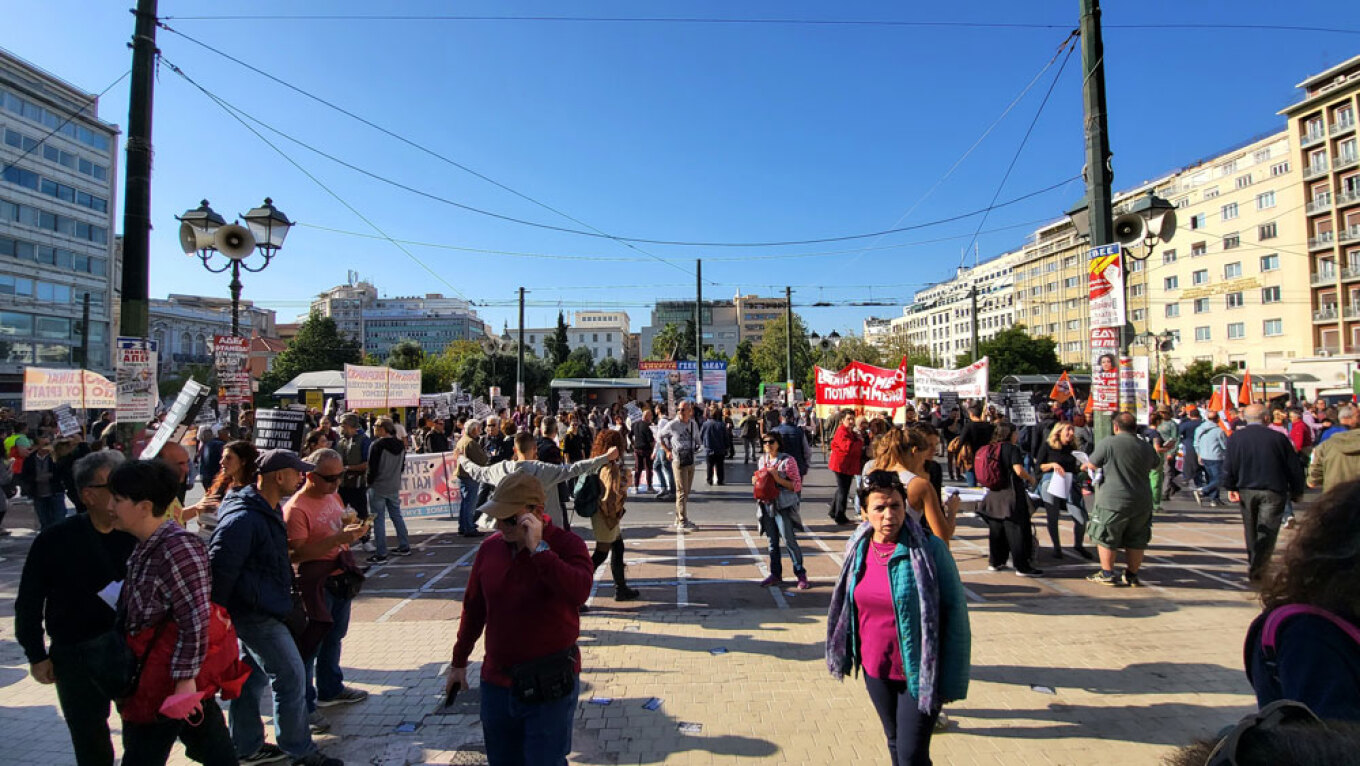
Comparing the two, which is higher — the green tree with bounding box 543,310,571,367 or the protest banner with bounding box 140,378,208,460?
the green tree with bounding box 543,310,571,367

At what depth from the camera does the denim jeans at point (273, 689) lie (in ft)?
11.8

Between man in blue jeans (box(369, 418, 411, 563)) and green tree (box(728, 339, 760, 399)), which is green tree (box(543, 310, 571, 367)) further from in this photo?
man in blue jeans (box(369, 418, 411, 563))

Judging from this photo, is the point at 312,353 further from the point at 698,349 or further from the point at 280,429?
the point at 280,429

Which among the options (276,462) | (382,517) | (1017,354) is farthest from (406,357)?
(276,462)

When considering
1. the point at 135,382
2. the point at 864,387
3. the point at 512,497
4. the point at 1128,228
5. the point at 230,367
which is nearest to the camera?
the point at 512,497

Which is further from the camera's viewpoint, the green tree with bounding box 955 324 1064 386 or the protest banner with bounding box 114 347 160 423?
the green tree with bounding box 955 324 1064 386

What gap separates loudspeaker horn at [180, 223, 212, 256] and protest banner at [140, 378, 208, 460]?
2189mm

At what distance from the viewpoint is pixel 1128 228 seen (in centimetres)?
840

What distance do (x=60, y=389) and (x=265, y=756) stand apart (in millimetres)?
17387

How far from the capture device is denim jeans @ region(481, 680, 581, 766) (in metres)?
2.80

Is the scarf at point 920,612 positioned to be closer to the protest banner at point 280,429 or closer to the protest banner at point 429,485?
the protest banner at point 280,429

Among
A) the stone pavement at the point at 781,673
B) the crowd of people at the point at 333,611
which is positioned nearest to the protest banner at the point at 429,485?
the stone pavement at the point at 781,673

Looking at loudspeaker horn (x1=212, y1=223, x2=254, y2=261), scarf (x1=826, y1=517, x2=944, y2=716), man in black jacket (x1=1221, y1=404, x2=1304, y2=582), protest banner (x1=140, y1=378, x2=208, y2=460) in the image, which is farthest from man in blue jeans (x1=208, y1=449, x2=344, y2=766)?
man in black jacket (x1=1221, y1=404, x2=1304, y2=582)

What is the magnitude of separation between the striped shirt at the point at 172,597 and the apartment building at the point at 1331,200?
6605 centimetres
